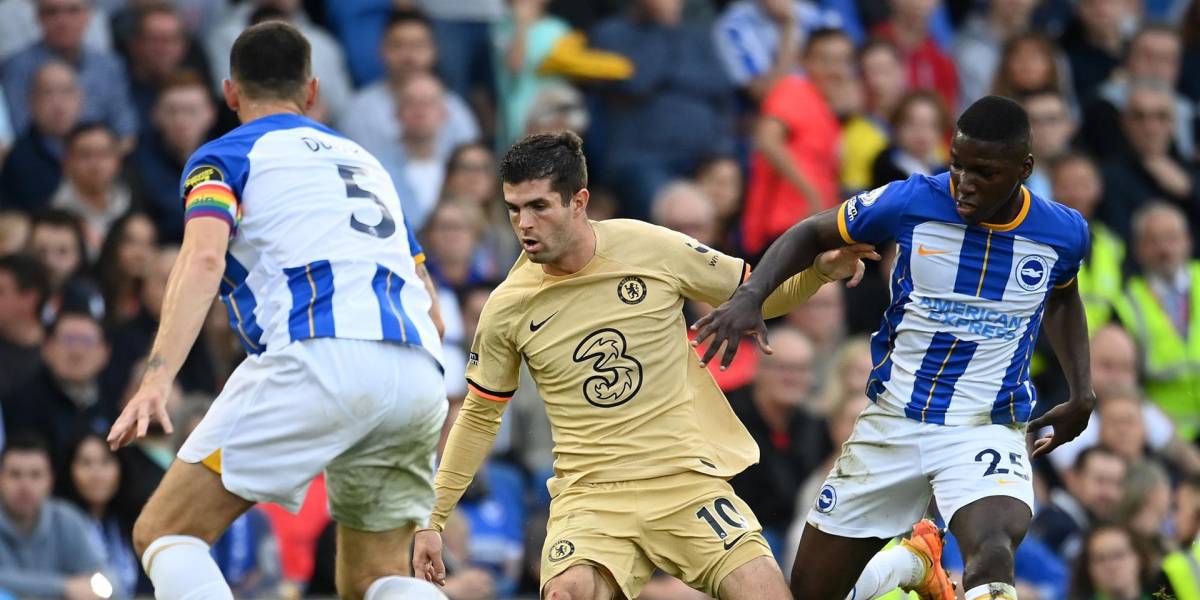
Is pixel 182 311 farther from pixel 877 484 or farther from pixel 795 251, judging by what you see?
pixel 877 484

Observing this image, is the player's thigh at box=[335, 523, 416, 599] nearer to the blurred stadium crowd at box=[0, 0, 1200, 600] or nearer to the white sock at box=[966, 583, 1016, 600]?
the white sock at box=[966, 583, 1016, 600]

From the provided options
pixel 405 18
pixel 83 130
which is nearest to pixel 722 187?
pixel 405 18

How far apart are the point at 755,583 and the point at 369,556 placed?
5.12ft

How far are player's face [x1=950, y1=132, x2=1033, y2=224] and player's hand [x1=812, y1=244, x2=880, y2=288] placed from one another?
47 centimetres

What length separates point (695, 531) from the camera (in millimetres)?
7316

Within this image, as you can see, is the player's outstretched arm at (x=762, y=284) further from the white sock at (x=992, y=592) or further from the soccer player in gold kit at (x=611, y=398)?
the white sock at (x=992, y=592)

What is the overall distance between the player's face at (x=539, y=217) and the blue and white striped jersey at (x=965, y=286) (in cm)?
114

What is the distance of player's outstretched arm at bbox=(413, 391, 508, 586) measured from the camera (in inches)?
296

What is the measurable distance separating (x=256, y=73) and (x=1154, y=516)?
6.98 m

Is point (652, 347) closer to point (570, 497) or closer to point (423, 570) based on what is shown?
point (570, 497)

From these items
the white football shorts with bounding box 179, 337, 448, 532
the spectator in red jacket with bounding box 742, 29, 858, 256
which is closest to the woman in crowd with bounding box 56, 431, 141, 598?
the white football shorts with bounding box 179, 337, 448, 532

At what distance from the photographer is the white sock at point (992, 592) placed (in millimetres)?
7129

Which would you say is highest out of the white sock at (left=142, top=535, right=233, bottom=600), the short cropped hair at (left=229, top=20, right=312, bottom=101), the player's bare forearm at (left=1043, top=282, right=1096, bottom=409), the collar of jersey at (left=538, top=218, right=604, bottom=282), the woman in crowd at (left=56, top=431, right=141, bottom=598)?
the short cropped hair at (left=229, top=20, right=312, bottom=101)

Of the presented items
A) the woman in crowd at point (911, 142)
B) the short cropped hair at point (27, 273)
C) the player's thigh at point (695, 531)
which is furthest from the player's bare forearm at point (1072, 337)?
the short cropped hair at point (27, 273)
